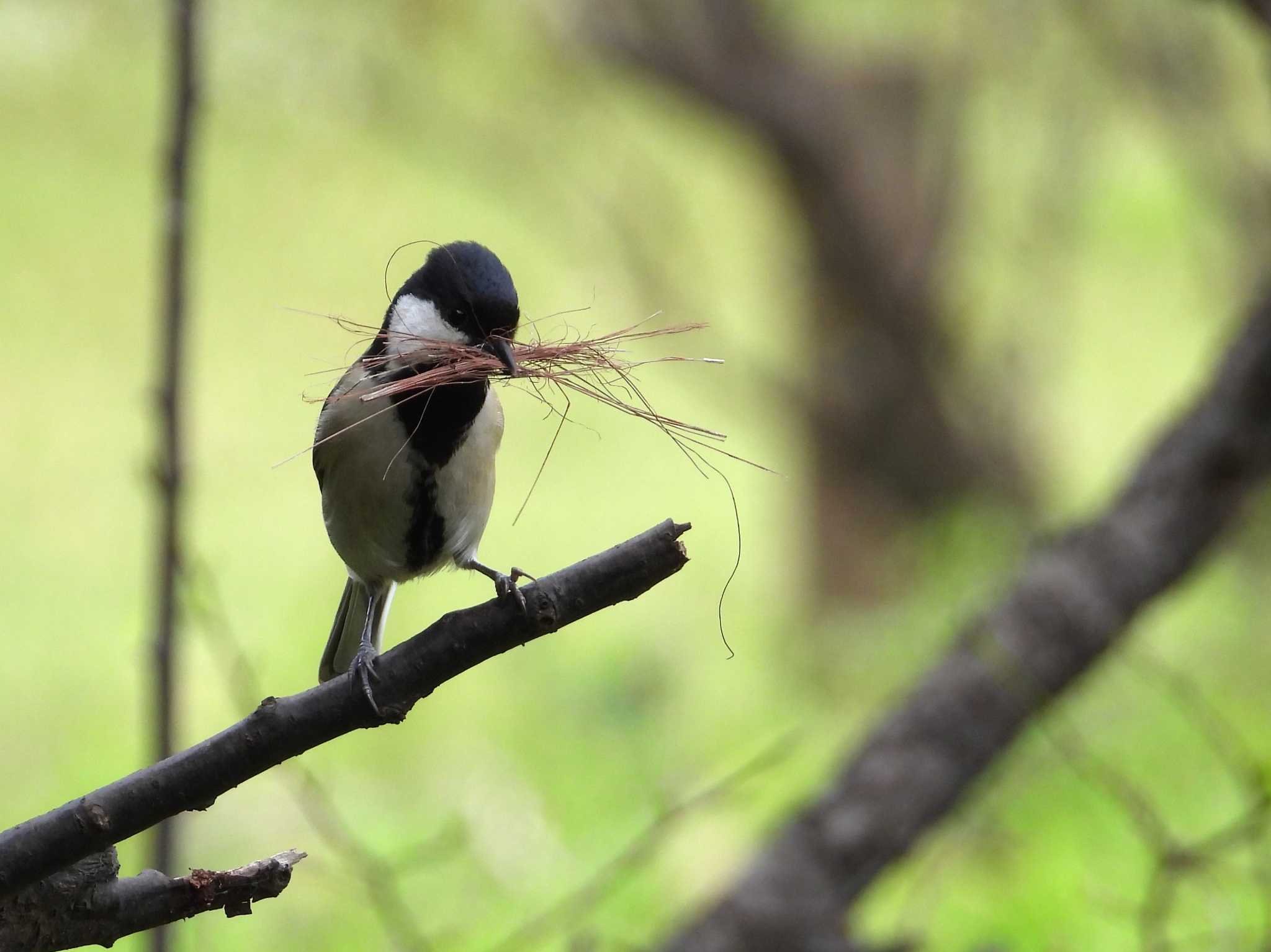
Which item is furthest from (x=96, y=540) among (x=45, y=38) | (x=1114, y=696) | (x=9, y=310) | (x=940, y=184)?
(x=1114, y=696)

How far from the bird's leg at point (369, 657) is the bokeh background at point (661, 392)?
3.17ft

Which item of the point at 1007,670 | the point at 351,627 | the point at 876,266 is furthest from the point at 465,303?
the point at 876,266

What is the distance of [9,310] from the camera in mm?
5250

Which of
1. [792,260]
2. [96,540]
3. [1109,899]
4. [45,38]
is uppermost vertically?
[96,540]

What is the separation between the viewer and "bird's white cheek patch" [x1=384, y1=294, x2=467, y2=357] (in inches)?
46.1

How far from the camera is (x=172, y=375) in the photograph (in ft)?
3.63

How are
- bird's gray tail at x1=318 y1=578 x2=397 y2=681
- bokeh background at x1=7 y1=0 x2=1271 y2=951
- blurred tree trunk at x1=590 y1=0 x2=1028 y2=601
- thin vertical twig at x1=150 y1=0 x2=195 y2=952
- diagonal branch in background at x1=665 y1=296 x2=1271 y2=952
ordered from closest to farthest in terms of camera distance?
1. thin vertical twig at x1=150 y1=0 x2=195 y2=952
2. bird's gray tail at x1=318 y1=578 x2=397 y2=681
3. diagonal branch in background at x1=665 y1=296 x2=1271 y2=952
4. bokeh background at x1=7 y1=0 x2=1271 y2=951
5. blurred tree trunk at x1=590 y1=0 x2=1028 y2=601

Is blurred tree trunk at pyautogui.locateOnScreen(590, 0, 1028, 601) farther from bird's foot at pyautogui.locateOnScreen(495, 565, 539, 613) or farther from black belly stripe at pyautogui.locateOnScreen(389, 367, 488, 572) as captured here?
bird's foot at pyautogui.locateOnScreen(495, 565, 539, 613)

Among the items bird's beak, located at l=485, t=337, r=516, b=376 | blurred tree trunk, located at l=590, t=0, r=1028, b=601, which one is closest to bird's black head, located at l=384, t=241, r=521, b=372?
bird's beak, located at l=485, t=337, r=516, b=376

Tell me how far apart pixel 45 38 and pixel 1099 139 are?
9.03 ft

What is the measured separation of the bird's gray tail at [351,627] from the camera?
173 centimetres

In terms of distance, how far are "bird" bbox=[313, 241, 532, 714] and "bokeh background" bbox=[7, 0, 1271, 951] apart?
3.53ft

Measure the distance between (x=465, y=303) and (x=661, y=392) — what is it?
13.5ft

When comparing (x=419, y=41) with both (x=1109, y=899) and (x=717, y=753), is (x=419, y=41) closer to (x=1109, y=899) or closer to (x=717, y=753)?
(x=717, y=753)
